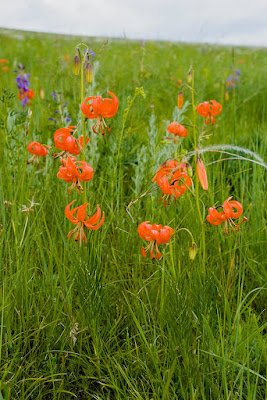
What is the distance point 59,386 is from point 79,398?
0.28ft

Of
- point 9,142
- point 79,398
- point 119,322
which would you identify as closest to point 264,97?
point 9,142

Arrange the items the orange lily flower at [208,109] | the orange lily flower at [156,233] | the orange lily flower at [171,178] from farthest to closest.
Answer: the orange lily flower at [208,109]
the orange lily flower at [171,178]
the orange lily flower at [156,233]

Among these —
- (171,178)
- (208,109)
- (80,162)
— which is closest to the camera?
(80,162)

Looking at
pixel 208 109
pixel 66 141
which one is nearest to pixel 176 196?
pixel 66 141

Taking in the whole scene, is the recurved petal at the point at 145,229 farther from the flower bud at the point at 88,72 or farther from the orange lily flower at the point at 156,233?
the flower bud at the point at 88,72

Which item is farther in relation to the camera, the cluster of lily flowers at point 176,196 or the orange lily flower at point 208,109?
the orange lily flower at point 208,109

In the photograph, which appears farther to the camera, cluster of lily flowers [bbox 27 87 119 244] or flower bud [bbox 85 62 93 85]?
flower bud [bbox 85 62 93 85]

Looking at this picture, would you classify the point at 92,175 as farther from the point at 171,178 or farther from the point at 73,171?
the point at 171,178

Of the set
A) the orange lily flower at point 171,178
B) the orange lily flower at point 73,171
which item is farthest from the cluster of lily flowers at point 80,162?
the orange lily flower at point 171,178

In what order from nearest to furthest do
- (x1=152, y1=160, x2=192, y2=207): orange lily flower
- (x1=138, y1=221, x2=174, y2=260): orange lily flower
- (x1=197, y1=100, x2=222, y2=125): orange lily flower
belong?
(x1=138, y1=221, x2=174, y2=260): orange lily flower
(x1=152, y1=160, x2=192, y2=207): orange lily flower
(x1=197, y1=100, x2=222, y2=125): orange lily flower

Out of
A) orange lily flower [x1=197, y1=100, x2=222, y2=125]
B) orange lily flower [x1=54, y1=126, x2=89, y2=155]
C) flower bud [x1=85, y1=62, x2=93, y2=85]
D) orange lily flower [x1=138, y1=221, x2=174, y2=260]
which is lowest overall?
orange lily flower [x1=138, y1=221, x2=174, y2=260]

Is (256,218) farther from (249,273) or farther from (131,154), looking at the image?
(131,154)

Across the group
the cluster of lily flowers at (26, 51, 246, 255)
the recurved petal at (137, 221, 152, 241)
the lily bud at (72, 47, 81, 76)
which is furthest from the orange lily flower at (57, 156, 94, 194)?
the lily bud at (72, 47, 81, 76)

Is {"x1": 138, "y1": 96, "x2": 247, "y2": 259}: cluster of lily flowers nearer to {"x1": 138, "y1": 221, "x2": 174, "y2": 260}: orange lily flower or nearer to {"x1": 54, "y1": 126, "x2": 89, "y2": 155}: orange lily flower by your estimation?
{"x1": 138, "y1": 221, "x2": 174, "y2": 260}: orange lily flower
